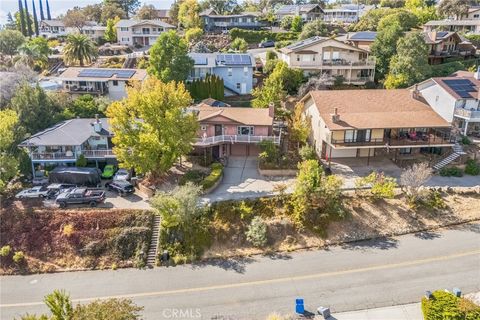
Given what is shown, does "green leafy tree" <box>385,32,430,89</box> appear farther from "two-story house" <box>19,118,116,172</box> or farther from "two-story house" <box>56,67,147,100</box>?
"two-story house" <box>19,118,116,172</box>

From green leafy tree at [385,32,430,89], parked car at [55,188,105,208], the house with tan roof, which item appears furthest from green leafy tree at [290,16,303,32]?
parked car at [55,188,105,208]

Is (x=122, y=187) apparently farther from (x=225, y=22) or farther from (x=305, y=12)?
(x=305, y=12)

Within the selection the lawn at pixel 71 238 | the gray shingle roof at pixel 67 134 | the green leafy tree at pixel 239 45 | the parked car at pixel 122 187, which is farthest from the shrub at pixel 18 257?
the green leafy tree at pixel 239 45

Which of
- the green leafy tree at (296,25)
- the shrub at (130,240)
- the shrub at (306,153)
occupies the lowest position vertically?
the shrub at (130,240)

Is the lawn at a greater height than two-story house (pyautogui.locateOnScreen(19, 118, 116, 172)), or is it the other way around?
two-story house (pyautogui.locateOnScreen(19, 118, 116, 172))

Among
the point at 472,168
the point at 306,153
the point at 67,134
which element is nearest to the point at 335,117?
the point at 306,153

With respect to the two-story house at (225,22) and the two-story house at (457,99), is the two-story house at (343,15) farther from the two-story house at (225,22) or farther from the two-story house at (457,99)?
the two-story house at (457,99)

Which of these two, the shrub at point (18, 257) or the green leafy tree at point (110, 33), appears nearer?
the shrub at point (18, 257)
